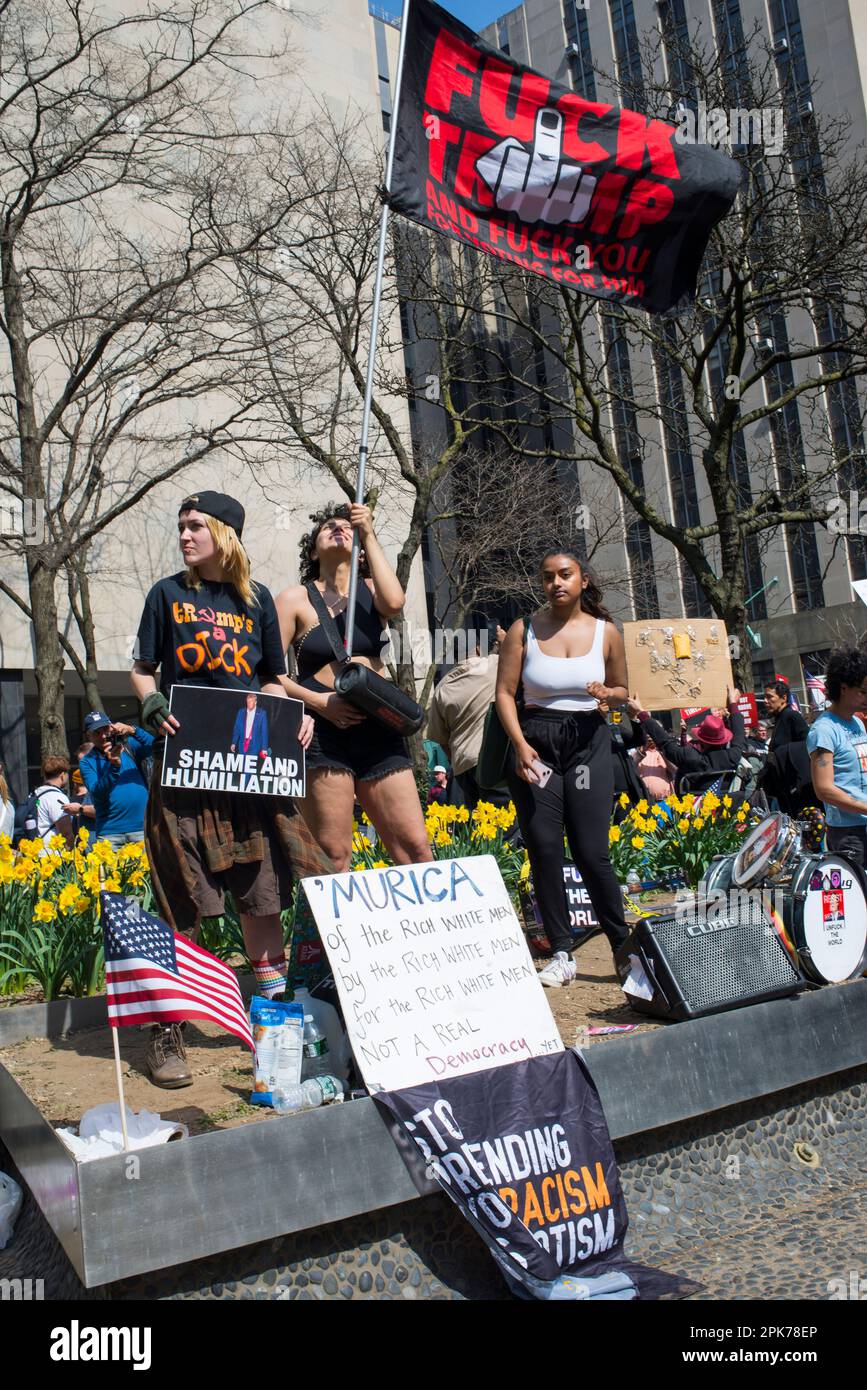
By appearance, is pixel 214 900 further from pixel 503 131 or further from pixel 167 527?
pixel 167 527

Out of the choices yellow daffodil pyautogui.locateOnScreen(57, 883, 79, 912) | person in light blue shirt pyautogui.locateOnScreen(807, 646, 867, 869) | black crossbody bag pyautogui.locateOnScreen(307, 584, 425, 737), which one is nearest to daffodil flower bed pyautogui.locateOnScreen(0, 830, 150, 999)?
yellow daffodil pyautogui.locateOnScreen(57, 883, 79, 912)

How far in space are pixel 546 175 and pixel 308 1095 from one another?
5038mm

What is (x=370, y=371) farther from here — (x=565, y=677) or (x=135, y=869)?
(x=135, y=869)

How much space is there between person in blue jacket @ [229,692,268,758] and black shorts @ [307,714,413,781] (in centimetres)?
43

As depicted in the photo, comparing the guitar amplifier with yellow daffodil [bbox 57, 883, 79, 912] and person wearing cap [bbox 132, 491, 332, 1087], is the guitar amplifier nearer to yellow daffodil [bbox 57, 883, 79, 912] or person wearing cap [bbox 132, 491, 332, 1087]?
person wearing cap [bbox 132, 491, 332, 1087]

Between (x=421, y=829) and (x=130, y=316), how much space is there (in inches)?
452

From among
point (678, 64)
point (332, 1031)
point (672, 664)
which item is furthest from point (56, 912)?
point (678, 64)

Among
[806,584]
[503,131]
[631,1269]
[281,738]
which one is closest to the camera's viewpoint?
[631,1269]

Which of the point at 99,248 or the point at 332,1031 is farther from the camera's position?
the point at 99,248

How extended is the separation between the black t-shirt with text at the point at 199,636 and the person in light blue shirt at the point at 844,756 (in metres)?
3.01

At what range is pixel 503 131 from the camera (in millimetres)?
6184

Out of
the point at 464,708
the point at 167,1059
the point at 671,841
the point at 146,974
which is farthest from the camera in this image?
the point at 464,708

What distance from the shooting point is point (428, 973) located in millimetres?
3570

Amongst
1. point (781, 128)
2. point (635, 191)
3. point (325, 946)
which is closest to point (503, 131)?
point (635, 191)
